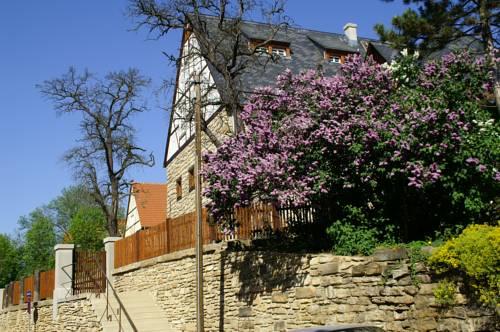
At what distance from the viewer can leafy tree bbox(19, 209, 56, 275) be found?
5242cm

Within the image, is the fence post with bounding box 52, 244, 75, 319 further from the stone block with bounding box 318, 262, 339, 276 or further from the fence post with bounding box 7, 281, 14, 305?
the stone block with bounding box 318, 262, 339, 276

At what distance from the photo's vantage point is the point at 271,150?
450 inches

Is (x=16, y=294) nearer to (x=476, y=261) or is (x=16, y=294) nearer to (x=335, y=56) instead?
(x=335, y=56)

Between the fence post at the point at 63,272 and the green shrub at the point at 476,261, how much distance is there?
14922 millimetres

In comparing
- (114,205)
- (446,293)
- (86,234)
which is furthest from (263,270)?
(86,234)

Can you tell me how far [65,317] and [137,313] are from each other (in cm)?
418

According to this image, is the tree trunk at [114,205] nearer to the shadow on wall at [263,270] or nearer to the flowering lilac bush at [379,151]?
the shadow on wall at [263,270]

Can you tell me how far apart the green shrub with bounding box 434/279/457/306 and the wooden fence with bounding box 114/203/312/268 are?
4.56m

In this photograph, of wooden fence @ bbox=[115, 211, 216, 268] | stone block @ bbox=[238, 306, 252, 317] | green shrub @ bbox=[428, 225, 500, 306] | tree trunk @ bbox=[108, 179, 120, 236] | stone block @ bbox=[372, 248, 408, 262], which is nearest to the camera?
green shrub @ bbox=[428, 225, 500, 306]

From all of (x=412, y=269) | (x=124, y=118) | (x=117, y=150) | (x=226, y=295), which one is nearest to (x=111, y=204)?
(x=117, y=150)

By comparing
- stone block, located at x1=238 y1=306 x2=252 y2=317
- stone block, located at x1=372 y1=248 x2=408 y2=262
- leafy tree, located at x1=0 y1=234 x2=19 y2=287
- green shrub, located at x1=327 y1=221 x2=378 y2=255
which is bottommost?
stone block, located at x1=238 y1=306 x2=252 y2=317

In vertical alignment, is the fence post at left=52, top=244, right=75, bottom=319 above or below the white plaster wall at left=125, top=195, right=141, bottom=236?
below

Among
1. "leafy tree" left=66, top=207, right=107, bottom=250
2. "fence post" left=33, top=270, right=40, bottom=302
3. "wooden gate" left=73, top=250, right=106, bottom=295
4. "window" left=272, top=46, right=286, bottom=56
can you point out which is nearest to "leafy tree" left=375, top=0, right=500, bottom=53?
"window" left=272, top=46, right=286, bottom=56

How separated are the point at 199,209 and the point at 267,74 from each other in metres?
10.8
